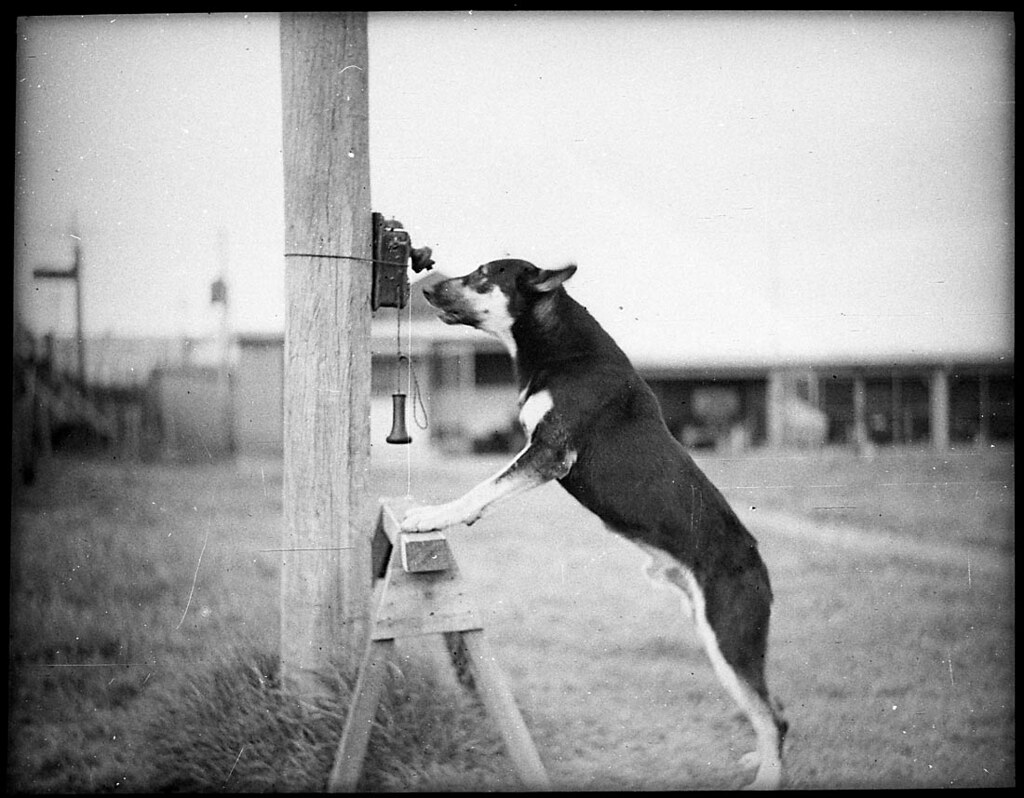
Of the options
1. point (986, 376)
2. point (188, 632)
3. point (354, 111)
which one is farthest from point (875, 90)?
point (188, 632)

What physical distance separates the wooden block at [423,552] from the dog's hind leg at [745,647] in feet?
2.68

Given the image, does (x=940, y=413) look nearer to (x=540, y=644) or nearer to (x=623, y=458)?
(x=623, y=458)

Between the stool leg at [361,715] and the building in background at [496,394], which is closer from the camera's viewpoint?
the stool leg at [361,715]

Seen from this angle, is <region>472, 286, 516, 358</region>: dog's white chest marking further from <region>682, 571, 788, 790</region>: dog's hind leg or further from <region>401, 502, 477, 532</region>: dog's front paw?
<region>682, 571, 788, 790</region>: dog's hind leg

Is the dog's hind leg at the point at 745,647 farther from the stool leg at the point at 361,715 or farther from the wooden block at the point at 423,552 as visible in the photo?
the stool leg at the point at 361,715

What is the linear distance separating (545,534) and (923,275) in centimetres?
163

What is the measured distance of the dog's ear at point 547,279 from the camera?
7.57 feet

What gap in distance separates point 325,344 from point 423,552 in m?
0.78

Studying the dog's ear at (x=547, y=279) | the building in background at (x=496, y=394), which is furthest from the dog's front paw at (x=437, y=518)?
the dog's ear at (x=547, y=279)

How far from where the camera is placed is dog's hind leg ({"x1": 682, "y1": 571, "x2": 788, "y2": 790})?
231 centimetres

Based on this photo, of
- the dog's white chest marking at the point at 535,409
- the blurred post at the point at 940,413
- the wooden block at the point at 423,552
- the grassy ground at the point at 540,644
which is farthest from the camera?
the blurred post at the point at 940,413

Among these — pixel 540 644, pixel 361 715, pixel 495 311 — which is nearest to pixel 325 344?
pixel 495 311

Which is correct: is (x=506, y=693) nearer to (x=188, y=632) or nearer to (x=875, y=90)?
(x=188, y=632)

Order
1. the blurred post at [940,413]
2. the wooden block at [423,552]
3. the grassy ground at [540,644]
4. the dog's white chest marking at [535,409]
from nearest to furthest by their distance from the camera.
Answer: the wooden block at [423,552], the dog's white chest marking at [535,409], the grassy ground at [540,644], the blurred post at [940,413]
